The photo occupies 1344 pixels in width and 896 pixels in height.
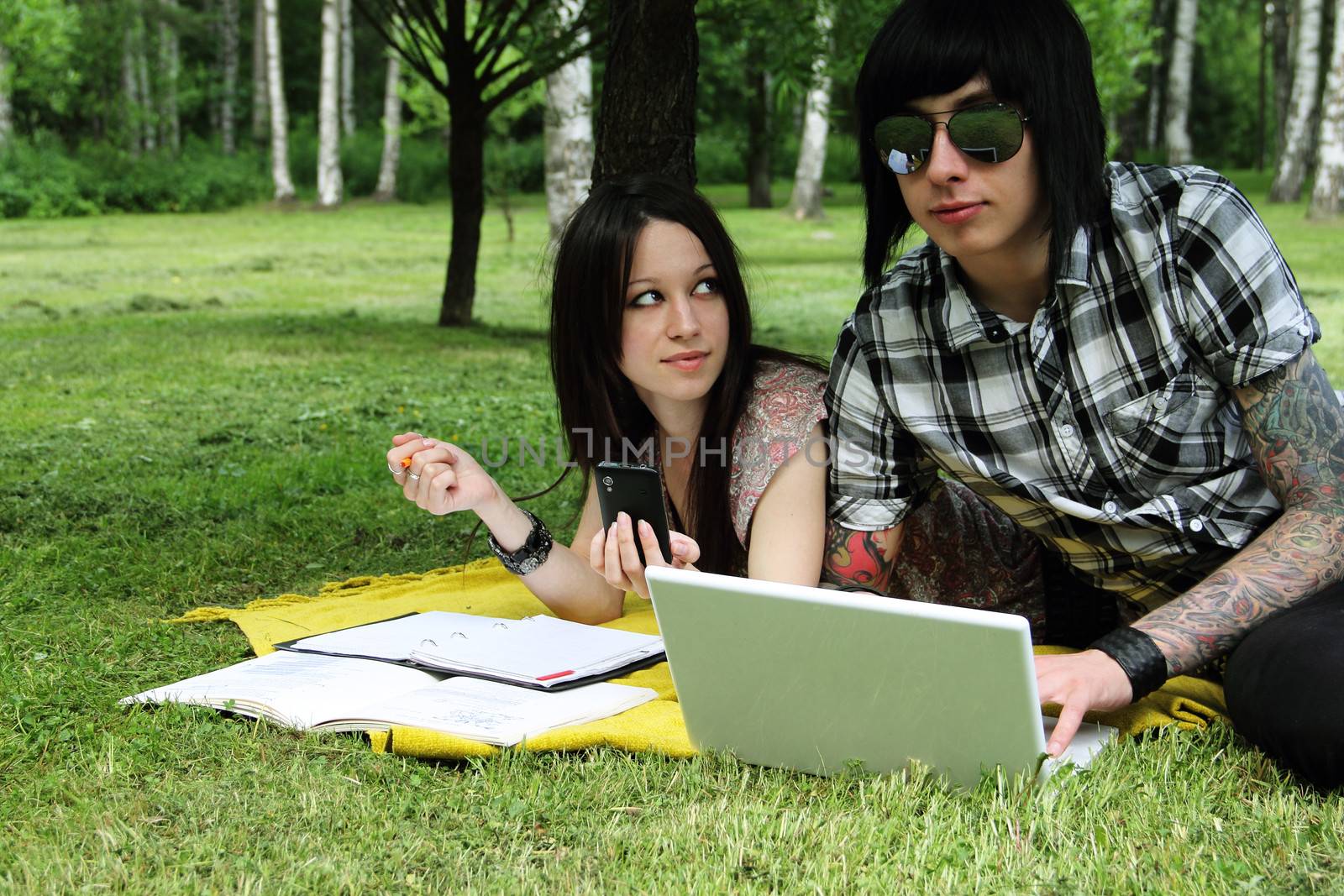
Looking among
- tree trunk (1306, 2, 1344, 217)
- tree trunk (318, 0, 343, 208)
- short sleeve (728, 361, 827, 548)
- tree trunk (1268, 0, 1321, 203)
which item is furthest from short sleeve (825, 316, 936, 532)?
tree trunk (318, 0, 343, 208)

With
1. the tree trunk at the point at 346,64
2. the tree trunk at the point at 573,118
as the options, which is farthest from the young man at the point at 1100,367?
the tree trunk at the point at 346,64

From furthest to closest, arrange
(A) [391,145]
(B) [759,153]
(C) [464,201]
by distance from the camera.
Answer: (A) [391,145] → (B) [759,153] → (C) [464,201]

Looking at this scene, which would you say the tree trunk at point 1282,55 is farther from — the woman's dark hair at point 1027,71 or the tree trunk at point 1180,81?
the woman's dark hair at point 1027,71

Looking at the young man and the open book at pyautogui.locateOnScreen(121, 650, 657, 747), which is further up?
the young man

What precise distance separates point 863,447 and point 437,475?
0.91m

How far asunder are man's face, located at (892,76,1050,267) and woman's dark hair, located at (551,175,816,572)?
0.60 metres

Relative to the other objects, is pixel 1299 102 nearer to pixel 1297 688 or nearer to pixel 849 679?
pixel 1297 688

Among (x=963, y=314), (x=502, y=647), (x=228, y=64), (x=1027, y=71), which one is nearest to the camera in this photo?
(x=1027, y=71)

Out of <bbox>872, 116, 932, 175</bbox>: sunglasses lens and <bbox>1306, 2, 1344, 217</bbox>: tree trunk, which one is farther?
<bbox>1306, 2, 1344, 217</bbox>: tree trunk

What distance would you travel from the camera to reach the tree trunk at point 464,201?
9.16m

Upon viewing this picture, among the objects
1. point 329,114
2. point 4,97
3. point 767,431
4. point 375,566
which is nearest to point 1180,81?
point 329,114

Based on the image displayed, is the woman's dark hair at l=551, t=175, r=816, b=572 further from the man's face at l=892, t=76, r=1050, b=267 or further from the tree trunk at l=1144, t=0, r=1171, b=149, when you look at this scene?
the tree trunk at l=1144, t=0, r=1171, b=149

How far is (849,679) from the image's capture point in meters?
2.10

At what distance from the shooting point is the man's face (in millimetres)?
2324
